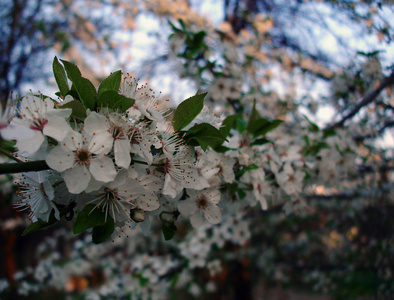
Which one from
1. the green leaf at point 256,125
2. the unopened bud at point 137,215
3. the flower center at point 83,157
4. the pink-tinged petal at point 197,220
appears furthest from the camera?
the green leaf at point 256,125

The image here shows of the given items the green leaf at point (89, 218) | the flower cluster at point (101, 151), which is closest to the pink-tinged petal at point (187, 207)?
the flower cluster at point (101, 151)

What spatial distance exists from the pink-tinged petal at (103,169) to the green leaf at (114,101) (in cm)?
18

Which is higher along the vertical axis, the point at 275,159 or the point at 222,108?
the point at 275,159

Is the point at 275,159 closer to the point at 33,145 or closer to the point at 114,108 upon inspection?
the point at 114,108

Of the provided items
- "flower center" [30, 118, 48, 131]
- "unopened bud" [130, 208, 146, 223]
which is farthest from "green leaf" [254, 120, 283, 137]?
"flower center" [30, 118, 48, 131]

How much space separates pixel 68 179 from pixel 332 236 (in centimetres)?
578

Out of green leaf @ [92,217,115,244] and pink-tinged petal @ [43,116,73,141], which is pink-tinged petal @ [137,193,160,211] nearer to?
green leaf @ [92,217,115,244]

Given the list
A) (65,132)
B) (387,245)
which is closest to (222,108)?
(65,132)

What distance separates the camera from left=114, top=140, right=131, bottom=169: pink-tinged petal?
0.81 metres

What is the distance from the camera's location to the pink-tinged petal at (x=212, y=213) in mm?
1240

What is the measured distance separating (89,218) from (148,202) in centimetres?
20

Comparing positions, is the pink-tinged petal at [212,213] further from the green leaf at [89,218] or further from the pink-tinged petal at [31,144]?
the pink-tinged petal at [31,144]

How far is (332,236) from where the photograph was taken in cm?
544

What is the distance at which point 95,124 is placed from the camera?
0.84 metres
